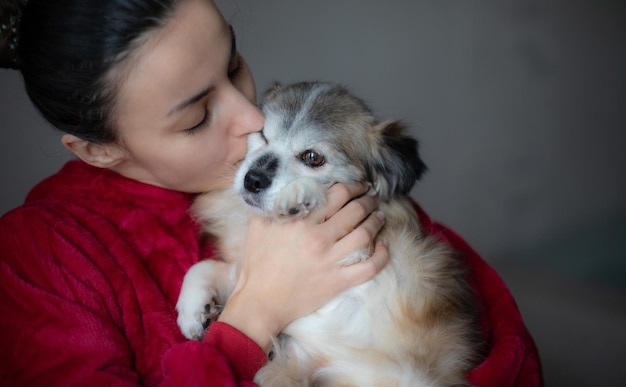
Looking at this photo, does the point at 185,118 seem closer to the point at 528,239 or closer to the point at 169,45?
the point at 169,45

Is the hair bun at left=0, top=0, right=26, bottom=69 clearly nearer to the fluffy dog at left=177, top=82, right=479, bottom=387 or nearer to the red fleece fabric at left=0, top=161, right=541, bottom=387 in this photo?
the red fleece fabric at left=0, top=161, right=541, bottom=387

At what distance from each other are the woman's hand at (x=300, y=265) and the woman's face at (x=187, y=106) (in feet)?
0.86

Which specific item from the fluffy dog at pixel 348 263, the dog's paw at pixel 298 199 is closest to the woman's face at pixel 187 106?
the fluffy dog at pixel 348 263

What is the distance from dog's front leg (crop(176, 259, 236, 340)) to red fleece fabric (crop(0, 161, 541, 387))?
0.04 m

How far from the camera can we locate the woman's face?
150 centimetres

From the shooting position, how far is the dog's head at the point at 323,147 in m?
Answer: 1.67

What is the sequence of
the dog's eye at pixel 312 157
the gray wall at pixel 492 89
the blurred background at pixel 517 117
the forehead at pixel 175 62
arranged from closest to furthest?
the forehead at pixel 175 62 → the dog's eye at pixel 312 157 → the blurred background at pixel 517 117 → the gray wall at pixel 492 89

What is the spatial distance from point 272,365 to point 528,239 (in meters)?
3.23

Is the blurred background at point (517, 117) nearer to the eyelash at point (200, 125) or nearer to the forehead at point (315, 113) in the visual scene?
the forehead at point (315, 113)

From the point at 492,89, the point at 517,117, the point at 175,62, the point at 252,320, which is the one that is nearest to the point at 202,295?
the point at 252,320

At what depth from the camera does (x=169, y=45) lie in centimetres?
149

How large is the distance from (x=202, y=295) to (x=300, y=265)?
0.29 metres

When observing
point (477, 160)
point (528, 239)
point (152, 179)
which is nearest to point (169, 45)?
point (152, 179)

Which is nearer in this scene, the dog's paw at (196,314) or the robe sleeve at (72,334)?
the robe sleeve at (72,334)
